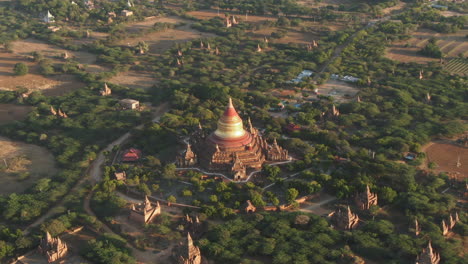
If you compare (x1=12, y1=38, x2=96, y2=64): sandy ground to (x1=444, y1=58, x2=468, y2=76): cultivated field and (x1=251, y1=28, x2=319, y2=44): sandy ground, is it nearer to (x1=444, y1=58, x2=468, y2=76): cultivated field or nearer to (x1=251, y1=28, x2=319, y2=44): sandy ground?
(x1=251, y1=28, x2=319, y2=44): sandy ground

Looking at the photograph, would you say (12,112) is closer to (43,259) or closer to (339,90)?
(43,259)

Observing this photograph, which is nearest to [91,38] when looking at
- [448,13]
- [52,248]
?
[52,248]

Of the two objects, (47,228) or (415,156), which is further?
(415,156)

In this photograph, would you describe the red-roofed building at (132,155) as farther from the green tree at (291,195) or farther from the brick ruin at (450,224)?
the brick ruin at (450,224)

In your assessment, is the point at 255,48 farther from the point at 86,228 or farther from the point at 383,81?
the point at 86,228

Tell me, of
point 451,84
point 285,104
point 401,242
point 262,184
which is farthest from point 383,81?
point 401,242

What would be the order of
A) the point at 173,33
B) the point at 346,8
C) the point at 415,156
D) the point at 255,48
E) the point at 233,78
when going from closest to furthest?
the point at 415,156
the point at 233,78
the point at 255,48
the point at 173,33
the point at 346,8

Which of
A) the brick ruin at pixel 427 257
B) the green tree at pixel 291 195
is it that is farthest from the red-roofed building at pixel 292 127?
the brick ruin at pixel 427 257

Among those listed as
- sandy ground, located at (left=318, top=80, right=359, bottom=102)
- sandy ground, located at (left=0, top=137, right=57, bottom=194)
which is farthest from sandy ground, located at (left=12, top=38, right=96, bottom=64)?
sandy ground, located at (left=318, top=80, right=359, bottom=102)
